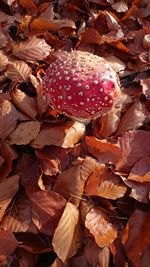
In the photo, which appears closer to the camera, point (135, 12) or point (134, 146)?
point (134, 146)

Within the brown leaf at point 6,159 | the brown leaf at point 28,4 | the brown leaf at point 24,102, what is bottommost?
the brown leaf at point 6,159

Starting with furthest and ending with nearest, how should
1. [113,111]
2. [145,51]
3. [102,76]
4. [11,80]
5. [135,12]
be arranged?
[135,12] → [145,51] → [11,80] → [113,111] → [102,76]

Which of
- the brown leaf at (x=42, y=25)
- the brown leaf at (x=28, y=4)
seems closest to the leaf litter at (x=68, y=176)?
the brown leaf at (x=42, y=25)

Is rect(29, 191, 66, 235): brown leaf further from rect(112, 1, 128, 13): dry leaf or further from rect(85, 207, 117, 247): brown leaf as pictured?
rect(112, 1, 128, 13): dry leaf

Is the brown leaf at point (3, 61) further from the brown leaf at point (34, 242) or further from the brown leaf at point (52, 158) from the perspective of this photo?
the brown leaf at point (34, 242)

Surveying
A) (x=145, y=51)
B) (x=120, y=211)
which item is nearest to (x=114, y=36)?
(x=145, y=51)

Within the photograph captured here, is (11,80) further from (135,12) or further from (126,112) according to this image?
(135,12)
